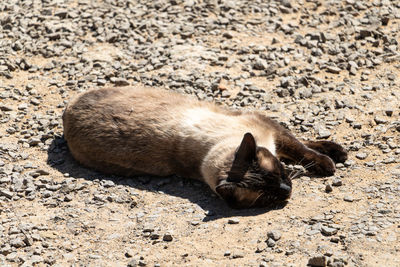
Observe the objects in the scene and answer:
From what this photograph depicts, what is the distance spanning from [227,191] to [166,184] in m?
1.07

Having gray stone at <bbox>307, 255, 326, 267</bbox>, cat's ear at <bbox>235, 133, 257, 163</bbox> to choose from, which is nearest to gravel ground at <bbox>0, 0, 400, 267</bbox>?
gray stone at <bbox>307, 255, 326, 267</bbox>

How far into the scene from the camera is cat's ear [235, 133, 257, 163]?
6.63 metres

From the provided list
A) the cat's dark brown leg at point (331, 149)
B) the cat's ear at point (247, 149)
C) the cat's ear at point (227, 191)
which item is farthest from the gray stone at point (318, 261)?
the cat's dark brown leg at point (331, 149)

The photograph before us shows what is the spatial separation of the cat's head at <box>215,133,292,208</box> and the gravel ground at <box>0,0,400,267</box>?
0.16 meters

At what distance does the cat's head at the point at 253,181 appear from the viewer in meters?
6.56

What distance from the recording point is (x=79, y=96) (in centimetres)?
790

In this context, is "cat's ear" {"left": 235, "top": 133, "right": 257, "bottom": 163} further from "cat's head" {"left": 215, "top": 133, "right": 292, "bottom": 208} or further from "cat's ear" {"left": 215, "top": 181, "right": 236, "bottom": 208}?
"cat's ear" {"left": 215, "top": 181, "right": 236, "bottom": 208}

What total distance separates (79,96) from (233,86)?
7.29 ft

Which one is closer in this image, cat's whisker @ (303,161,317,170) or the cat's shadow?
the cat's shadow

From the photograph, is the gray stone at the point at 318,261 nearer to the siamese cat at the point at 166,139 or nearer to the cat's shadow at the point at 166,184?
the cat's shadow at the point at 166,184

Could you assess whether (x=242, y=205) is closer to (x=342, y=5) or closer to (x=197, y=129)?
(x=197, y=129)

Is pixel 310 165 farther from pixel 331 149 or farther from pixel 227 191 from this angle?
pixel 227 191

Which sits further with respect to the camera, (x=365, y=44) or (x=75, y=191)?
(x=365, y=44)

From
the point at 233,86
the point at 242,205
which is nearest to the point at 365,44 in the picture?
the point at 233,86
